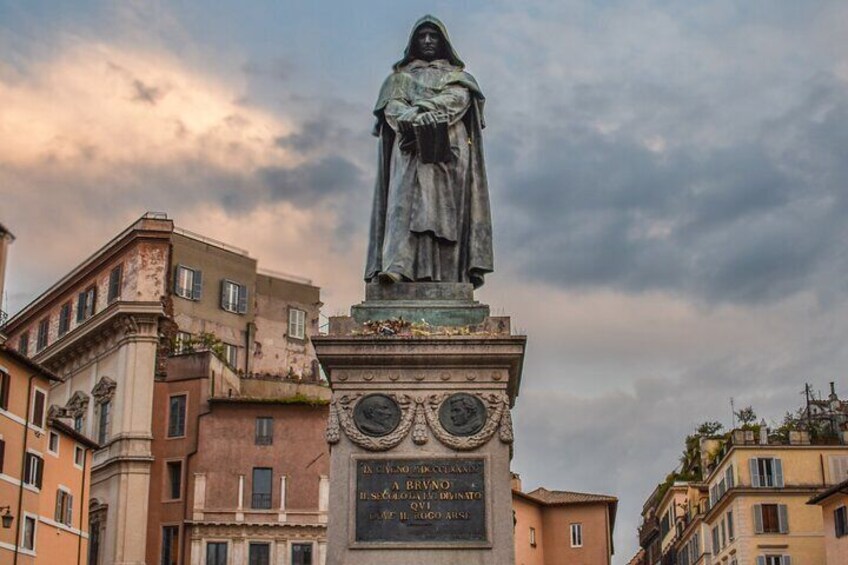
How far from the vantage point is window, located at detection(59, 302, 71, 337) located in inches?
3147

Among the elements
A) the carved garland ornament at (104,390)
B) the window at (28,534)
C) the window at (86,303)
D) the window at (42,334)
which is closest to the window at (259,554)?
the carved garland ornament at (104,390)

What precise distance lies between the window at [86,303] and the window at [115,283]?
7.47ft

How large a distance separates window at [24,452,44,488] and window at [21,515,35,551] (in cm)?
159

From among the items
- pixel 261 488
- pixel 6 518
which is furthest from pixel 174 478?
pixel 6 518

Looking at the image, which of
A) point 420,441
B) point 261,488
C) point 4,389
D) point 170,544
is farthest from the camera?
point 261,488

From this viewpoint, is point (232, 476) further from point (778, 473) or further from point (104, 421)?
point (778, 473)

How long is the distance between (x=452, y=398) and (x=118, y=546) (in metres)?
57.1

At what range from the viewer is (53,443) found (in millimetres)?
62000

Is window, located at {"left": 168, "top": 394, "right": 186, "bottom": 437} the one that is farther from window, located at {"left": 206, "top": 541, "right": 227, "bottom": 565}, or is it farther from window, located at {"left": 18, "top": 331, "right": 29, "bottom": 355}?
window, located at {"left": 18, "top": 331, "right": 29, "bottom": 355}

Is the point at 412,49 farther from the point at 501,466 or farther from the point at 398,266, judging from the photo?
the point at 501,466

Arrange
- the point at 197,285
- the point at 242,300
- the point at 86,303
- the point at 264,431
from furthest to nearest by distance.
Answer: the point at 242,300, the point at 197,285, the point at 86,303, the point at 264,431

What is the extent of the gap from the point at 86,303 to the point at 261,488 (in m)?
17.8

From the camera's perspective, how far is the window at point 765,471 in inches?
2960

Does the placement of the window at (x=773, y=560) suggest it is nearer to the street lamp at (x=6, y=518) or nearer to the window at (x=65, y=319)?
the street lamp at (x=6, y=518)
